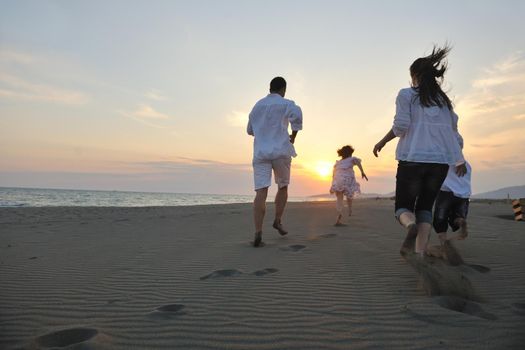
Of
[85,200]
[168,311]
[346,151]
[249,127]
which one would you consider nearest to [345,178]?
[346,151]

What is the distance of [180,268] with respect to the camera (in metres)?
3.92

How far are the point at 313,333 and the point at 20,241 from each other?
593cm

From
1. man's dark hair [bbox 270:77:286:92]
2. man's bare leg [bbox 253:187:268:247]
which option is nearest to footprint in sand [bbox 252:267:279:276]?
man's bare leg [bbox 253:187:268:247]

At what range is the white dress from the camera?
8609 millimetres

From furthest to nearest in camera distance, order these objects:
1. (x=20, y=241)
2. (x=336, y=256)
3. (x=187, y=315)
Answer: (x=20, y=241), (x=336, y=256), (x=187, y=315)

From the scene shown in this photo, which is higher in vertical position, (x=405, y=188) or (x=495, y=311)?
(x=405, y=188)

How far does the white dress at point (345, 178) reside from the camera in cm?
861

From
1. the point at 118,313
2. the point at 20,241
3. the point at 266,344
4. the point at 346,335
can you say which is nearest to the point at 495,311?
the point at 346,335

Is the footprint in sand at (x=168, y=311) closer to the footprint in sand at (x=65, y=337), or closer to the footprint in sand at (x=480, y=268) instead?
the footprint in sand at (x=65, y=337)

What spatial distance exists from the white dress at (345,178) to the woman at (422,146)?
508 cm

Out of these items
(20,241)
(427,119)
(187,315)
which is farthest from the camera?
(20,241)

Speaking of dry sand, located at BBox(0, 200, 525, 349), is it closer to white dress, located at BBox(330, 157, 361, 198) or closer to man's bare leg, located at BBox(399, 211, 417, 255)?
man's bare leg, located at BBox(399, 211, 417, 255)

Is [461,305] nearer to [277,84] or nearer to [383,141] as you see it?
[383,141]

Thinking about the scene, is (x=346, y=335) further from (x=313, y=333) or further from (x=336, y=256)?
(x=336, y=256)
